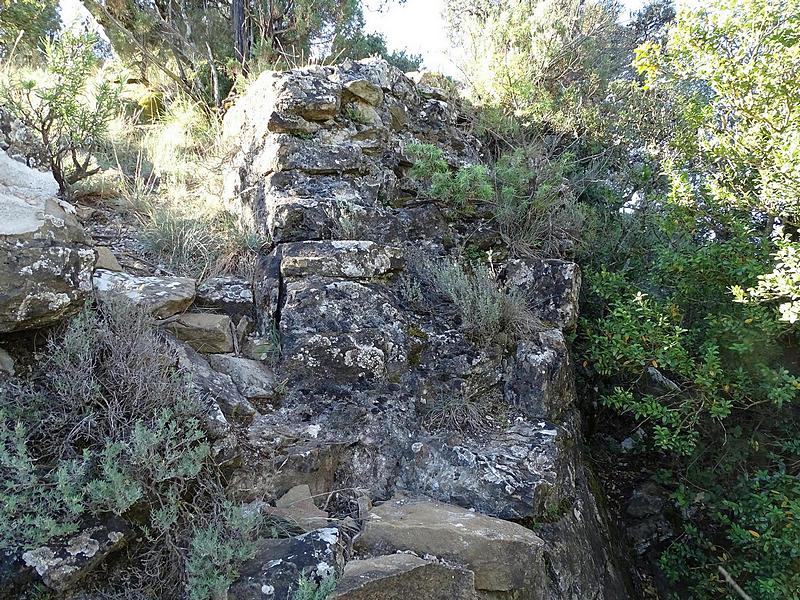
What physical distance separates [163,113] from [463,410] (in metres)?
5.74

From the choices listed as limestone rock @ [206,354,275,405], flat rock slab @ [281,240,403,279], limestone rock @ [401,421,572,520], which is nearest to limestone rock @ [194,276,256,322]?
flat rock slab @ [281,240,403,279]

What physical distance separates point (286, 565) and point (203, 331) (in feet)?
5.14

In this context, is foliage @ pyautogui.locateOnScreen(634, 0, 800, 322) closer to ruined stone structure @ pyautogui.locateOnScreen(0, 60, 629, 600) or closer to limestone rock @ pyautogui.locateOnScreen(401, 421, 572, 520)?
ruined stone structure @ pyautogui.locateOnScreen(0, 60, 629, 600)

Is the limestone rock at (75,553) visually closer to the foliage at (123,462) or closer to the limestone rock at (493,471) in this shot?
the foliage at (123,462)

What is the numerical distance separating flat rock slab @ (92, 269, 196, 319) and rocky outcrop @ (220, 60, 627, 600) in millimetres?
525

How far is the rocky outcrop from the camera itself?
2305 millimetres

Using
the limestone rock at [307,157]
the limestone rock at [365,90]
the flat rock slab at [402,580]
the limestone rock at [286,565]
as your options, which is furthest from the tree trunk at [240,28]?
the flat rock slab at [402,580]

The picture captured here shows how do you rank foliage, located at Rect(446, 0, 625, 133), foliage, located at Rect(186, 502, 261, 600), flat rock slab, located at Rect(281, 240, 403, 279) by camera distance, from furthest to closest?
foliage, located at Rect(446, 0, 625, 133) → flat rock slab, located at Rect(281, 240, 403, 279) → foliage, located at Rect(186, 502, 261, 600)

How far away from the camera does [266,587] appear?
1.90 meters

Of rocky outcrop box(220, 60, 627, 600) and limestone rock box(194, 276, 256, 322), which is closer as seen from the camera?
rocky outcrop box(220, 60, 627, 600)

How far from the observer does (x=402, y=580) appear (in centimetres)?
193

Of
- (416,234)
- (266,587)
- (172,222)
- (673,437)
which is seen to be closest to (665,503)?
(673,437)

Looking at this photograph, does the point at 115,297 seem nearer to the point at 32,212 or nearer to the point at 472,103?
the point at 32,212

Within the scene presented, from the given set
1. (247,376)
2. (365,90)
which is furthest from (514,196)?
(247,376)
